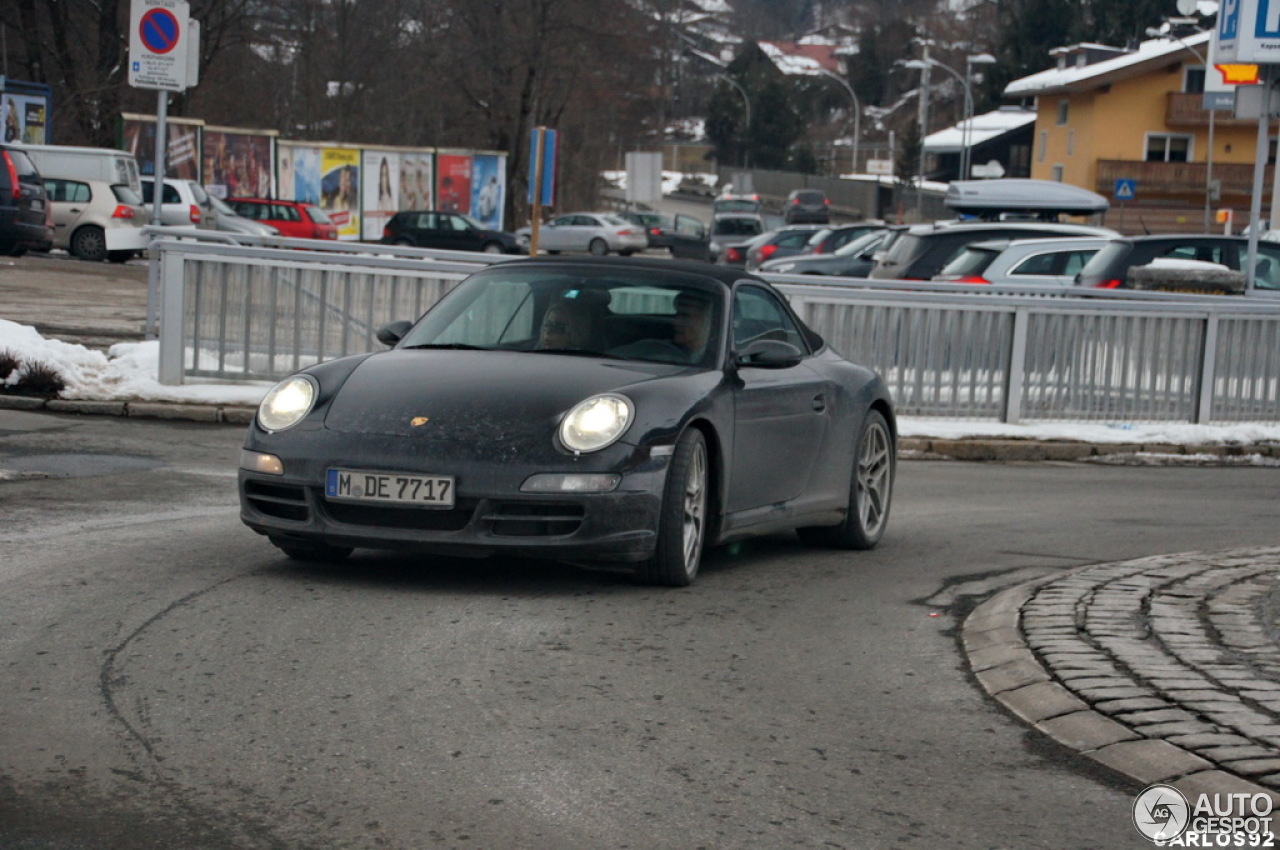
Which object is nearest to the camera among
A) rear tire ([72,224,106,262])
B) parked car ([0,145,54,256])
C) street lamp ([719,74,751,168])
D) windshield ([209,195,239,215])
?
parked car ([0,145,54,256])

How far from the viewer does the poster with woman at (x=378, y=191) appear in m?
57.5

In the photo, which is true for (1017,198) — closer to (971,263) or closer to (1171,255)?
(971,263)

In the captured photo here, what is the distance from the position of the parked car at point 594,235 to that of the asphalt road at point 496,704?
5599cm

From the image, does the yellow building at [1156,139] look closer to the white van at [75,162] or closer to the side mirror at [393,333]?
the white van at [75,162]

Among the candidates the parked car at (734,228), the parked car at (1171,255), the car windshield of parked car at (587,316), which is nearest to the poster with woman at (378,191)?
the parked car at (734,228)

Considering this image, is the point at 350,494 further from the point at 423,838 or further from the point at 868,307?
the point at 868,307

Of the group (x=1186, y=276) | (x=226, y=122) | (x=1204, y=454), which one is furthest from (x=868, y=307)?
(x=226, y=122)

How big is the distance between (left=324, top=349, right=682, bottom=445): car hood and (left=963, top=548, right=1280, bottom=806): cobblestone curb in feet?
5.81

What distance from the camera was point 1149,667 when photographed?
5945mm

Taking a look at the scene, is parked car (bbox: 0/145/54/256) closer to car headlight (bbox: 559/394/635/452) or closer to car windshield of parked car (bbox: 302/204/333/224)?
car windshield of parked car (bbox: 302/204/333/224)

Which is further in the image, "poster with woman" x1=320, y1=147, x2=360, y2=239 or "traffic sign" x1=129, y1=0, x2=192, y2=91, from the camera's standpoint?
"poster with woman" x1=320, y1=147, x2=360, y2=239

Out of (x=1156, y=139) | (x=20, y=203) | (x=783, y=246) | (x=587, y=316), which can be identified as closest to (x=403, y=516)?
(x=587, y=316)

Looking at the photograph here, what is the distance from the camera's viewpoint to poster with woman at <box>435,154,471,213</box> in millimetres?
61312

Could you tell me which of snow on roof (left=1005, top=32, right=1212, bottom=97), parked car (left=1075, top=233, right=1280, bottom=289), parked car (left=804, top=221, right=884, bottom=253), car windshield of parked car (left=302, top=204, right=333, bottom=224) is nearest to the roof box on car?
parked car (left=804, top=221, right=884, bottom=253)
